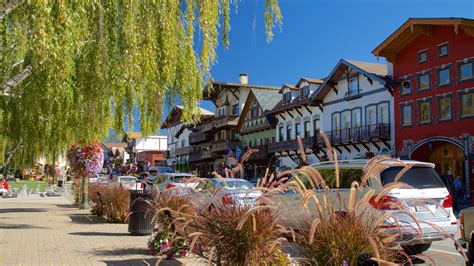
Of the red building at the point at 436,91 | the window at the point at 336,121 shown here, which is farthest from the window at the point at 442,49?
the window at the point at 336,121

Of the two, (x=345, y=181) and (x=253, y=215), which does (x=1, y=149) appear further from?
(x=253, y=215)

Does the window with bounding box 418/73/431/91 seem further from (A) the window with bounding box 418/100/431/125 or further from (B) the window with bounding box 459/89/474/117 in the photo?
(B) the window with bounding box 459/89/474/117

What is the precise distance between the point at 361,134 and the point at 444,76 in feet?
27.9

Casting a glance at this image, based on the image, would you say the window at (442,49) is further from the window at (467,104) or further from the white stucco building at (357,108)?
the white stucco building at (357,108)

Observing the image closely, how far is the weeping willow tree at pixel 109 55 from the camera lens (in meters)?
6.46

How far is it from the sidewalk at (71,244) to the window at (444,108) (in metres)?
24.2

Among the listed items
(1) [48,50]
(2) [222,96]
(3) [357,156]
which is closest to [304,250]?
(1) [48,50]

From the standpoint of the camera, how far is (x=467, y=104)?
31.2 metres

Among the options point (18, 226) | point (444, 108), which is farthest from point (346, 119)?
point (18, 226)

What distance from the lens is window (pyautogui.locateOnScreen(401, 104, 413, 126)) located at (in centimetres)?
3575

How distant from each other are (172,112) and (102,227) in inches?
221

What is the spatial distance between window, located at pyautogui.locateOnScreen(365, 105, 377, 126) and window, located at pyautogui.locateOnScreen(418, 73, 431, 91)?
4965mm

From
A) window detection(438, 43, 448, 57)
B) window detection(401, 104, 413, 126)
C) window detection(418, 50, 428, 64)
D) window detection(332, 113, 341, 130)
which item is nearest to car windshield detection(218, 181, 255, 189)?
window detection(438, 43, 448, 57)

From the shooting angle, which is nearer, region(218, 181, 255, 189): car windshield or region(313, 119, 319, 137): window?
region(218, 181, 255, 189): car windshield
